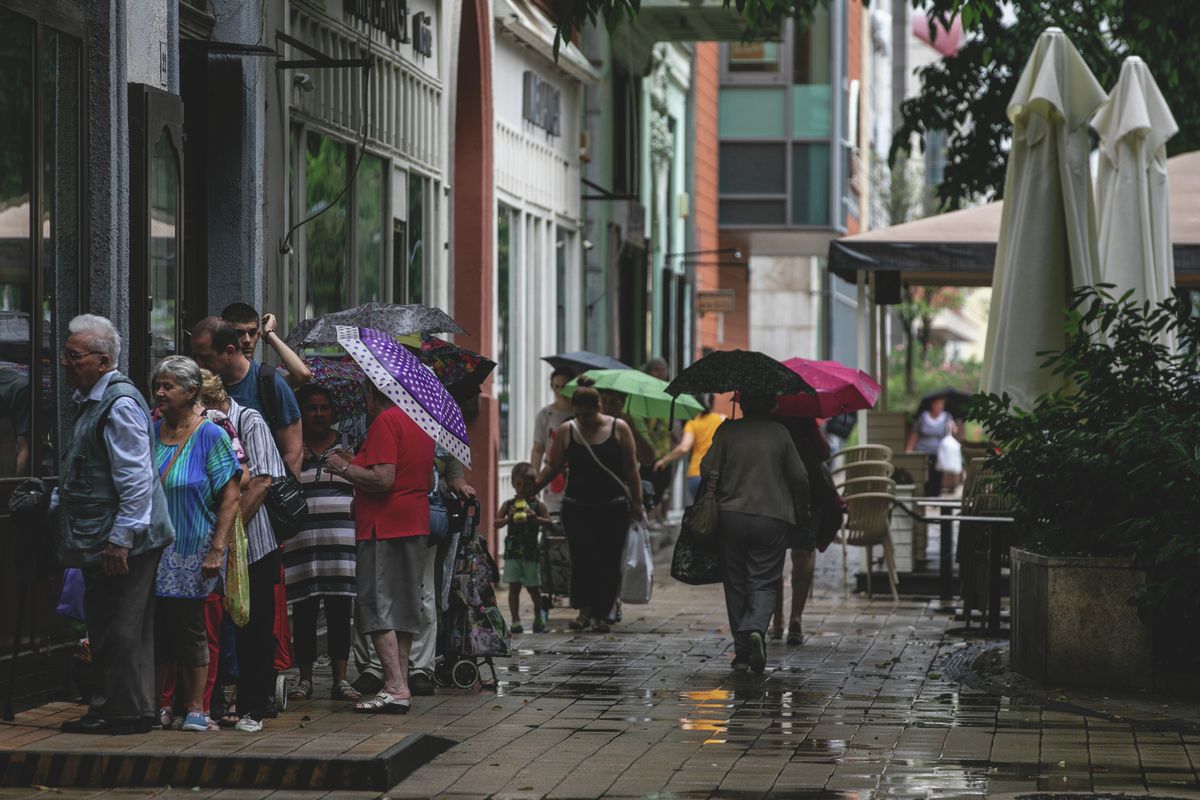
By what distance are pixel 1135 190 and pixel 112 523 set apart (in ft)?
29.5

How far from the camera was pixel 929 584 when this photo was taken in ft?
61.4

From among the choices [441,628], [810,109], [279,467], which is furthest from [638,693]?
[810,109]

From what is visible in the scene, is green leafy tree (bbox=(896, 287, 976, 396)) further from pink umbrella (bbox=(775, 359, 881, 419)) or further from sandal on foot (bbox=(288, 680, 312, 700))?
sandal on foot (bbox=(288, 680, 312, 700))

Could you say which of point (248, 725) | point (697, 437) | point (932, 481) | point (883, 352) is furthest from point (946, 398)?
point (248, 725)

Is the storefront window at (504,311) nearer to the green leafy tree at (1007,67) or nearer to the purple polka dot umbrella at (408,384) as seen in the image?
the green leafy tree at (1007,67)

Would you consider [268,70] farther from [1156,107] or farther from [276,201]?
[1156,107]

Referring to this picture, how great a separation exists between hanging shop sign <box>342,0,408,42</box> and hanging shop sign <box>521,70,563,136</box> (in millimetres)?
4977

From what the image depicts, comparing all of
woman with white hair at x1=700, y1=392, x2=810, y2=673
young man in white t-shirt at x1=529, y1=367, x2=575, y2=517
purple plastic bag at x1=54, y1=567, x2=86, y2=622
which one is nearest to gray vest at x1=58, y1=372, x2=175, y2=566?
purple plastic bag at x1=54, y1=567, x2=86, y2=622

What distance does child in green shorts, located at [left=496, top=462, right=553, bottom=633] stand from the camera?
15.2 meters

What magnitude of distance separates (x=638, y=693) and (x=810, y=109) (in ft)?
88.4

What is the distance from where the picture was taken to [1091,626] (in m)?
11.7

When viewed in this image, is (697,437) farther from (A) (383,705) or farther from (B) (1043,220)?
(A) (383,705)

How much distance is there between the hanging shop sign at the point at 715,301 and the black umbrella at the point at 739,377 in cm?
1951

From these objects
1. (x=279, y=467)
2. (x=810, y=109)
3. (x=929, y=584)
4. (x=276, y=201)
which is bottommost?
(x=929, y=584)
